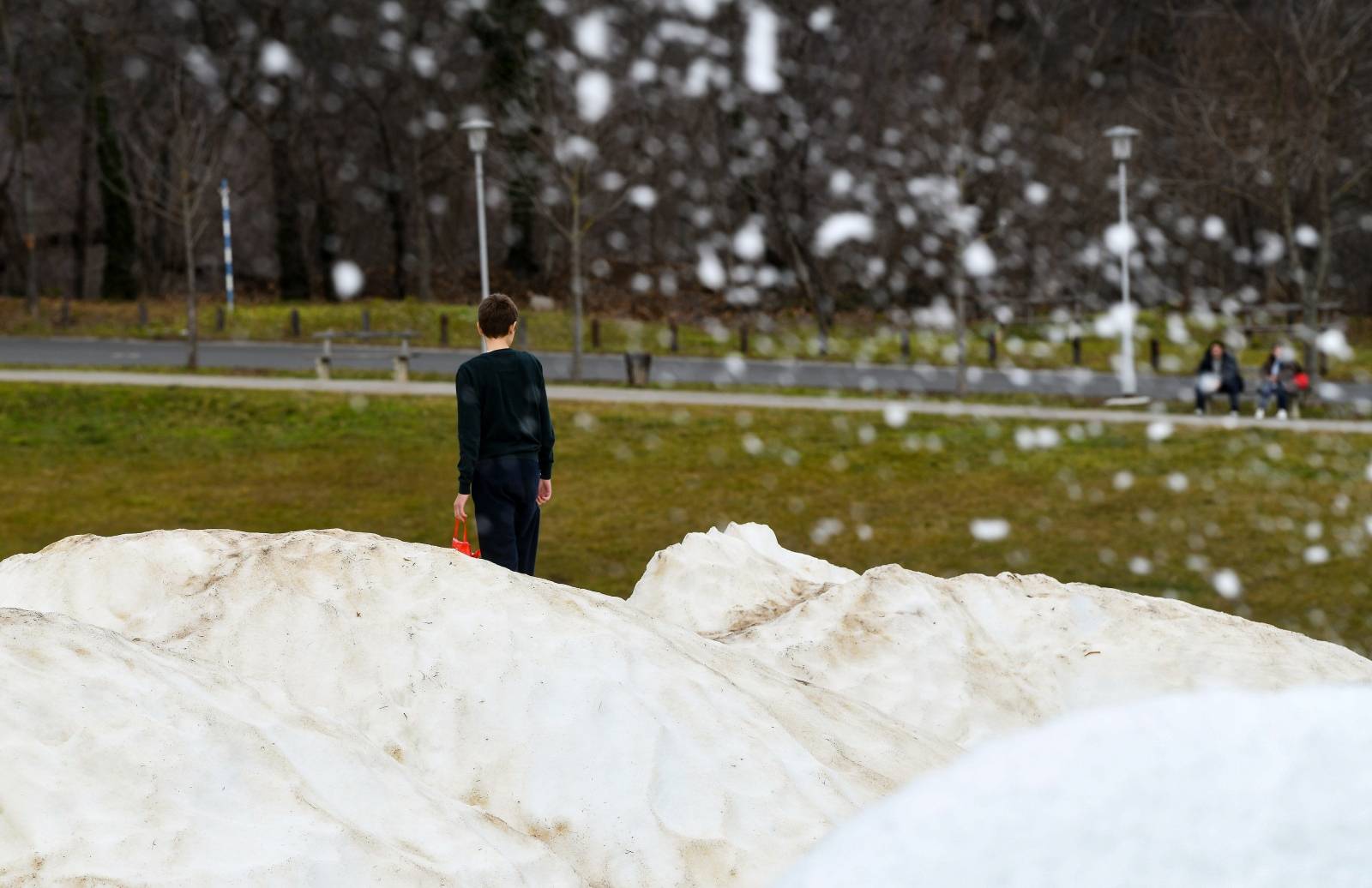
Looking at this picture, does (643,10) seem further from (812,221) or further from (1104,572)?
(1104,572)

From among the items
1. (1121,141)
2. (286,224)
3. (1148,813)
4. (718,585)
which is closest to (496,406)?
(718,585)

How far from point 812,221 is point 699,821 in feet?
117

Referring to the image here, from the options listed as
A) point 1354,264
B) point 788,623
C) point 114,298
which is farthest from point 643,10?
point 788,623

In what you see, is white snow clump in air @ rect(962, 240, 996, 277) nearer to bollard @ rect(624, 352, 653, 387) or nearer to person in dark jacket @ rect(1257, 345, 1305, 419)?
bollard @ rect(624, 352, 653, 387)

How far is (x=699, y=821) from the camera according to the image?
3.69 metres

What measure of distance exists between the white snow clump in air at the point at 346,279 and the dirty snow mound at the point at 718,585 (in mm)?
38545

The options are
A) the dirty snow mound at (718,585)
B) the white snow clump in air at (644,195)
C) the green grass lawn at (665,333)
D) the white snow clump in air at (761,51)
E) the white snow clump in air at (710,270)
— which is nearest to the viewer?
the dirty snow mound at (718,585)

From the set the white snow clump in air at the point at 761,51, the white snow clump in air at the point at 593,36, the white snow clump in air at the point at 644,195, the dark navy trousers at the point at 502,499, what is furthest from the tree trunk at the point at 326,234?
the dark navy trousers at the point at 502,499

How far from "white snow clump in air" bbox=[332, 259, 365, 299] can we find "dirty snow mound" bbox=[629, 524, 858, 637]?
38.5 metres

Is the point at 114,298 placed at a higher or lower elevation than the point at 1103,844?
higher

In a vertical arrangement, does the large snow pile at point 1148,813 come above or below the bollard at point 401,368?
below

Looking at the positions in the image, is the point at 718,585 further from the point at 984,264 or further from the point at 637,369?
the point at 984,264

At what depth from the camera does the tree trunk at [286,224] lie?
41094mm

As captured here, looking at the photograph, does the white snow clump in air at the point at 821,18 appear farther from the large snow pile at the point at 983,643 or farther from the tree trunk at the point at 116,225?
the large snow pile at the point at 983,643
